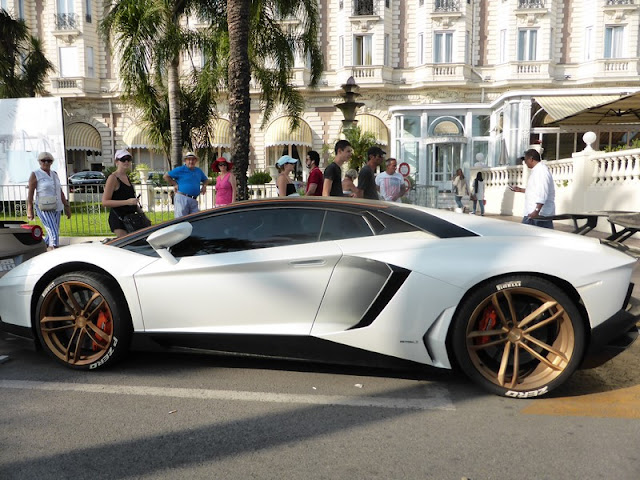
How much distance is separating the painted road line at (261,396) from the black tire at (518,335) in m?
0.28

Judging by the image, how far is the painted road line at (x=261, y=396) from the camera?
328cm

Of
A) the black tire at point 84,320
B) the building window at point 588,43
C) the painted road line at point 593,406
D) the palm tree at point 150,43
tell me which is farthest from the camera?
the building window at point 588,43

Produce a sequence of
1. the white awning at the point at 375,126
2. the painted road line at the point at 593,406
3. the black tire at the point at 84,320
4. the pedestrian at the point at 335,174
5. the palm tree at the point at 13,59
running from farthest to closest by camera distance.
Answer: the white awning at the point at 375,126, the palm tree at the point at 13,59, the pedestrian at the point at 335,174, the black tire at the point at 84,320, the painted road line at the point at 593,406

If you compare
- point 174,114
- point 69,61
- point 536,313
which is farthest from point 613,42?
point 536,313

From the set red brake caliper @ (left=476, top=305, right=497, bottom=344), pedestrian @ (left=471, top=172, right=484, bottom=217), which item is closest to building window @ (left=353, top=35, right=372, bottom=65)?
pedestrian @ (left=471, top=172, right=484, bottom=217)


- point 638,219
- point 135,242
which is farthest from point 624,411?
point 135,242

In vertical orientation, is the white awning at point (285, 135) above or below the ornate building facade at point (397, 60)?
below

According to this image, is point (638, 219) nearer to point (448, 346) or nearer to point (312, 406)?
point (448, 346)

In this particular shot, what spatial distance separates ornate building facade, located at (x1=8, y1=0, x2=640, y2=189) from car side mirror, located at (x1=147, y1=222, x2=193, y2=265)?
2998cm

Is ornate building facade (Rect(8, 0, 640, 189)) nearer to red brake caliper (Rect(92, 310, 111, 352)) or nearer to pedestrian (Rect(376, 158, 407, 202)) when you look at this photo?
pedestrian (Rect(376, 158, 407, 202))

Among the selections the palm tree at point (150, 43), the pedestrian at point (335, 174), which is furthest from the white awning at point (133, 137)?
the pedestrian at point (335, 174)

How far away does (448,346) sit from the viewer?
3.32 m

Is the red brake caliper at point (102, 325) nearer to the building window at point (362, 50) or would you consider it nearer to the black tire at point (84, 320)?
the black tire at point (84, 320)

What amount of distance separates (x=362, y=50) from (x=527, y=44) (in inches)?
393
